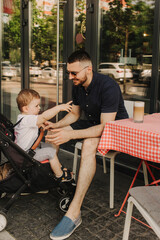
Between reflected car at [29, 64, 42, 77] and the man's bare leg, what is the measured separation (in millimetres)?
3270

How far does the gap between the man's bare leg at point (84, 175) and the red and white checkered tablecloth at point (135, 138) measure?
154 mm

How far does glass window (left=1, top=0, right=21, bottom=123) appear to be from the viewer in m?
6.29

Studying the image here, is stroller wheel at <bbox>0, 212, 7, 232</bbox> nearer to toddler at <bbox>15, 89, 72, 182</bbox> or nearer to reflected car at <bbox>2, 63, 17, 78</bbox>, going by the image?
toddler at <bbox>15, 89, 72, 182</bbox>

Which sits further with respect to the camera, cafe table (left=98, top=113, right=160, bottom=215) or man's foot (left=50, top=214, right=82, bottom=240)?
man's foot (left=50, top=214, right=82, bottom=240)

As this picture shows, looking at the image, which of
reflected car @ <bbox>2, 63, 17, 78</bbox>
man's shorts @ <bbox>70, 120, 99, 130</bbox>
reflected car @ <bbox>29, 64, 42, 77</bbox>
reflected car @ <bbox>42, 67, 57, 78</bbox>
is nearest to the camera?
man's shorts @ <bbox>70, 120, 99, 130</bbox>

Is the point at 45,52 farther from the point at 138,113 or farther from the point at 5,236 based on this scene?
the point at 5,236

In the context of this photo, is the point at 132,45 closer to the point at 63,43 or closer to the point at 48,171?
the point at 63,43

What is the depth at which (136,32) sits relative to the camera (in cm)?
405

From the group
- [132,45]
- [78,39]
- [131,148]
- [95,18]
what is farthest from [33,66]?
[131,148]

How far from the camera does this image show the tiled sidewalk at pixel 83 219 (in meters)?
2.69

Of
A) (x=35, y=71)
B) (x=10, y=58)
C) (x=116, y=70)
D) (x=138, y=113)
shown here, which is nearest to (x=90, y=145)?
(x=138, y=113)

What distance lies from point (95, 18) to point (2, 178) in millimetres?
2770

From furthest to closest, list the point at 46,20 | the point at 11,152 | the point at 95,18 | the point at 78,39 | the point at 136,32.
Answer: the point at 46,20 < the point at 78,39 < the point at 95,18 < the point at 136,32 < the point at 11,152

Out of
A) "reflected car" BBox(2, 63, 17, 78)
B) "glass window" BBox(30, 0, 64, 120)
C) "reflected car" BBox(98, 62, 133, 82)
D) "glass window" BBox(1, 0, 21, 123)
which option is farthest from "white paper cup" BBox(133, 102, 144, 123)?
"reflected car" BBox(2, 63, 17, 78)
